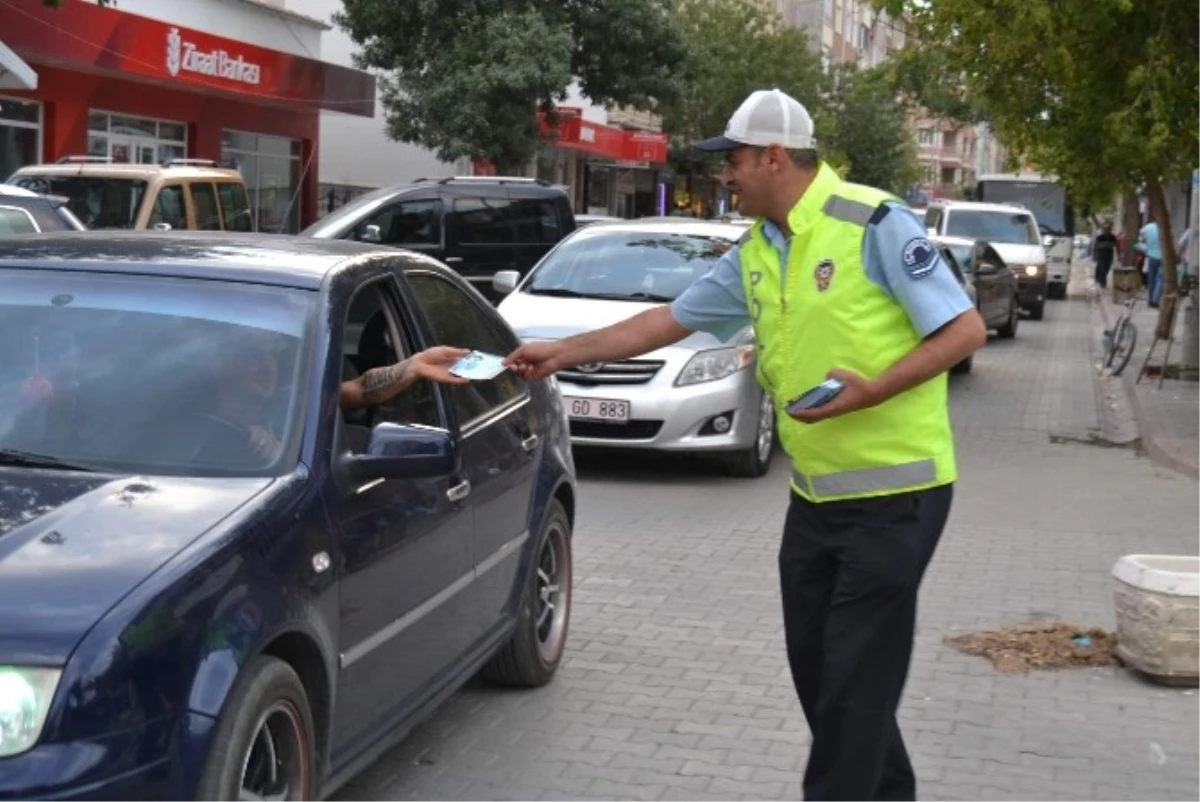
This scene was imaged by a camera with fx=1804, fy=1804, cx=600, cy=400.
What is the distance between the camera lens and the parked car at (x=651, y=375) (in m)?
11.3

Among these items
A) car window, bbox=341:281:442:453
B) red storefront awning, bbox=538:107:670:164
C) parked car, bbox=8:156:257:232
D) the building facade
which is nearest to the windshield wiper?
car window, bbox=341:281:442:453

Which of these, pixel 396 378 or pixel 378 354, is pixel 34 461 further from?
pixel 378 354

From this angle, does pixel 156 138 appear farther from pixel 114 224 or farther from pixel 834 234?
pixel 834 234

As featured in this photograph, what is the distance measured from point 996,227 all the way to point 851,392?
29674mm

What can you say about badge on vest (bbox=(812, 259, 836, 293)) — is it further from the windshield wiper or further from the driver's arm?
the windshield wiper

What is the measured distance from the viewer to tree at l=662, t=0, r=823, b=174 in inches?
1962

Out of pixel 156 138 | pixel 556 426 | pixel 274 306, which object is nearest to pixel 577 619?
pixel 556 426

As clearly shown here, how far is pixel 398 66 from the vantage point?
31.8 meters

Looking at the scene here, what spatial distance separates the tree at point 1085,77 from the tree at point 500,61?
11.3 metres

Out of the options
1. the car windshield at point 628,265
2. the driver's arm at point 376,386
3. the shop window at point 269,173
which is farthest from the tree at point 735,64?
the driver's arm at point 376,386

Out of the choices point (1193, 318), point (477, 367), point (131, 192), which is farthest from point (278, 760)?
point (1193, 318)

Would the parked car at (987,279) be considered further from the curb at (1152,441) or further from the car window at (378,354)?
the car window at (378,354)

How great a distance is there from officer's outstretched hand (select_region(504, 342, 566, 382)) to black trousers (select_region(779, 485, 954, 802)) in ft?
2.69

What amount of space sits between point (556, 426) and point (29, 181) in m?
10.5
